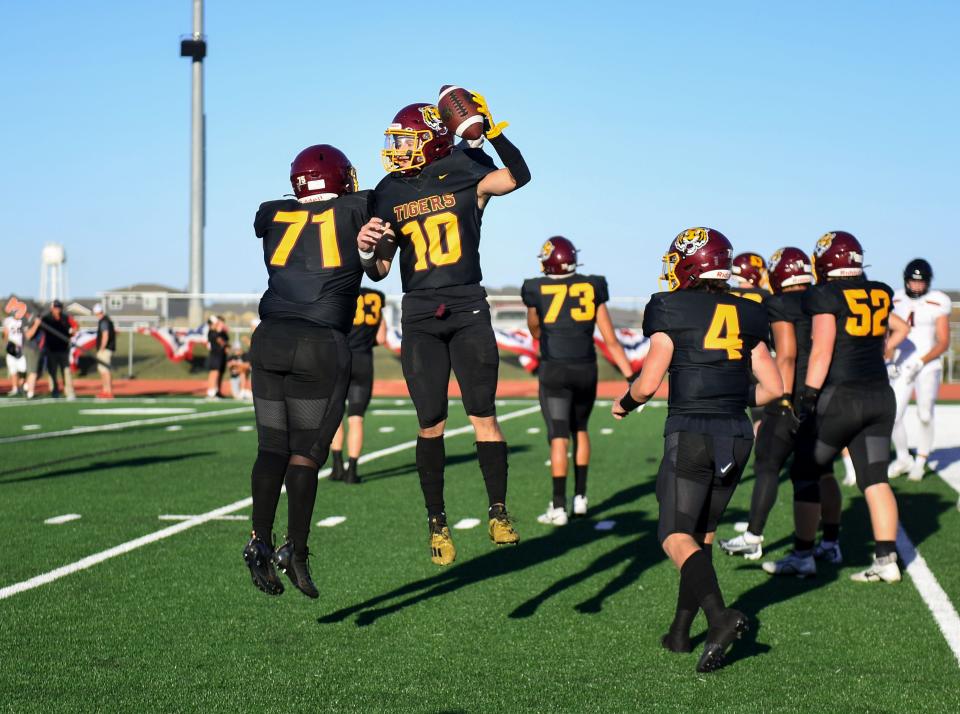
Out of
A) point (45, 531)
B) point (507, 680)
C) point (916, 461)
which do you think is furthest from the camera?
point (916, 461)

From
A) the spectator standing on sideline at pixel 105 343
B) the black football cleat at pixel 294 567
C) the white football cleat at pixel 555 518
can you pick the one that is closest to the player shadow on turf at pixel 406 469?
the white football cleat at pixel 555 518

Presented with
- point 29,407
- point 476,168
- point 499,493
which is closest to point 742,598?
point 499,493

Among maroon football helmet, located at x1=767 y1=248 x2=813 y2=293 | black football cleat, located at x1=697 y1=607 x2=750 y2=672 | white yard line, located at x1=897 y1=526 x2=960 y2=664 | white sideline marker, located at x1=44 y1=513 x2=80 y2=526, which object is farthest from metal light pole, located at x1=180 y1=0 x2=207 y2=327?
black football cleat, located at x1=697 y1=607 x2=750 y2=672

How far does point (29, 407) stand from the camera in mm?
22188

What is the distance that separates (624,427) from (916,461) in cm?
686

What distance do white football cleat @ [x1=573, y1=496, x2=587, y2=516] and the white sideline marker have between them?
3.95 m

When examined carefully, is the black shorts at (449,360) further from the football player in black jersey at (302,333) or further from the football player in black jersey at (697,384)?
the football player in black jersey at (697,384)

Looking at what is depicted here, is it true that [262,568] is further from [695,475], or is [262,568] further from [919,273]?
[919,273]

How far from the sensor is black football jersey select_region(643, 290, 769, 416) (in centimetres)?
547

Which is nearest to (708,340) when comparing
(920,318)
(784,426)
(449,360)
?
(449,360)

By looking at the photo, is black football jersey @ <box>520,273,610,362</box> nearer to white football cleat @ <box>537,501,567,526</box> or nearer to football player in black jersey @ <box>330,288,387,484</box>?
white football cleat @ <box>537,501,567,526</box>

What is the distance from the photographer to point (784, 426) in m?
7.66

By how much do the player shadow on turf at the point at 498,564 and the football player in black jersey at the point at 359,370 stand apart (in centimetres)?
270

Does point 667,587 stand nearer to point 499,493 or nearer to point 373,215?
point 499,493
